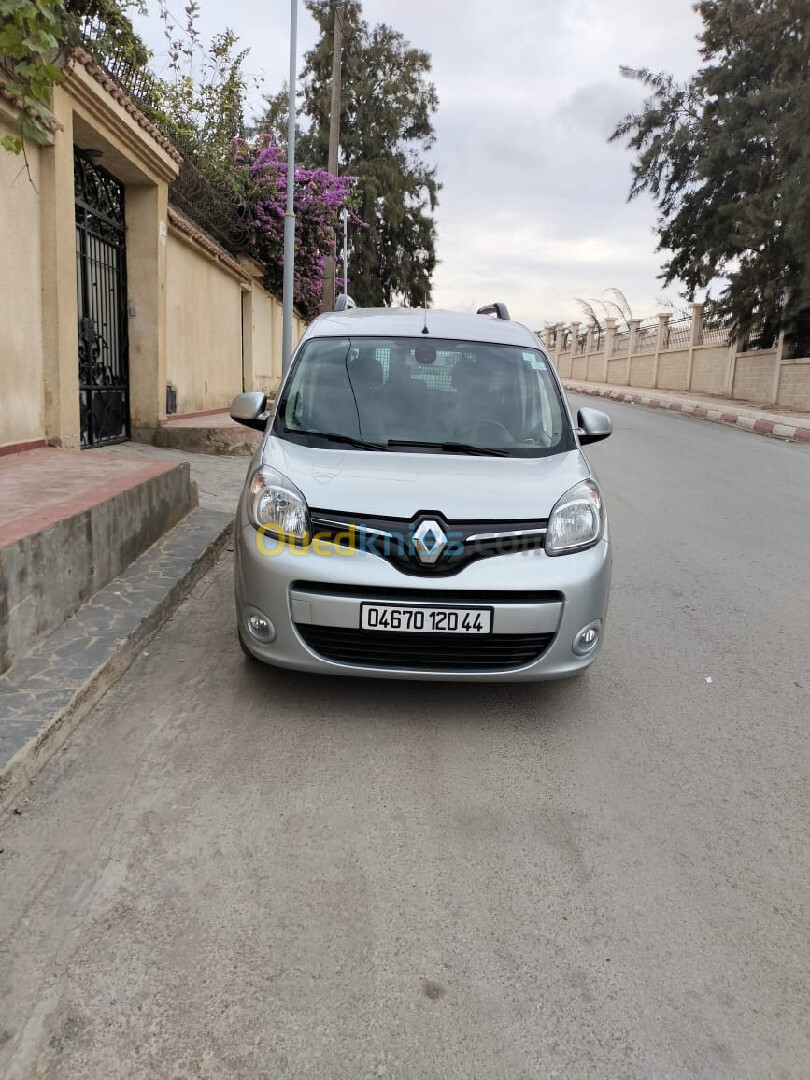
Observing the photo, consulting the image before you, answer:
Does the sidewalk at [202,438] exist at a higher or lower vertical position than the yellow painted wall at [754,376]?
lower

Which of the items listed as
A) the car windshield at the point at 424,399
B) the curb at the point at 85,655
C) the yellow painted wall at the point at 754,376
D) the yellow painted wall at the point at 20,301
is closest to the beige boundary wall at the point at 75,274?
the yellow painted wall at the point at 20,301

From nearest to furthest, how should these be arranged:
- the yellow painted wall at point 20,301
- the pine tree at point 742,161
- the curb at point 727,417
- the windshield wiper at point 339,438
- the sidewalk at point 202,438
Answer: the windshield wiper at point 339,438, the yellow painted wall at point 20,301, the sidewalk at point 202,438, the curb at point 727,417, the pine tree at point 742,161

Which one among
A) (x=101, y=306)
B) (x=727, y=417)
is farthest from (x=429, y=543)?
(x=727, y=417)

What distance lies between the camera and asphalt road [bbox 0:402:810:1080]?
190 cm

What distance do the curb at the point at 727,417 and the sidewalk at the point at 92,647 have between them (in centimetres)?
1420

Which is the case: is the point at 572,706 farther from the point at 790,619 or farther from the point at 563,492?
the point at 790,619

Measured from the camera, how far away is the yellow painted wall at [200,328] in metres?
12.1

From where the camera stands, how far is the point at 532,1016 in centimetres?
197

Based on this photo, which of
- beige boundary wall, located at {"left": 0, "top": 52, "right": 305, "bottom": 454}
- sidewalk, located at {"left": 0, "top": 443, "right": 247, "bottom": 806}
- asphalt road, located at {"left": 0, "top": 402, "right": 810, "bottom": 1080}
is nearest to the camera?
asphalt road, located at {"left": 0, "top": 402, "right": 810, "bottom": 1080}

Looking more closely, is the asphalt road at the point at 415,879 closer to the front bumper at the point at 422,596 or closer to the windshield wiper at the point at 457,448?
the front bumper at the point at 422,596

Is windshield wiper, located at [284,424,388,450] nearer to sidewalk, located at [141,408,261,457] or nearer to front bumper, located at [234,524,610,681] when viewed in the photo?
front bumper, located at [234,524,610,681]

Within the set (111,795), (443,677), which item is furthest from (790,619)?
(111,795)

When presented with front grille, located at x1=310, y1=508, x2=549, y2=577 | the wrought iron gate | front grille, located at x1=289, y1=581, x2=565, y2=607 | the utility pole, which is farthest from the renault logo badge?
the utility pole

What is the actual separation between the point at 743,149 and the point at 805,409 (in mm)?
7459
